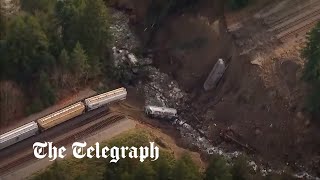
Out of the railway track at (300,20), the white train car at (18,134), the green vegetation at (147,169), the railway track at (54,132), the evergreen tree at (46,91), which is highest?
the railway track at (300,20)

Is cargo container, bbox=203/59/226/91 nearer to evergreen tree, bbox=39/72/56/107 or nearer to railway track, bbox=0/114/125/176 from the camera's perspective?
railway track, bbox=0/114/125/176

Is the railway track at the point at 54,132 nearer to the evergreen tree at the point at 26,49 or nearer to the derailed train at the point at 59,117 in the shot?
the derailed train at the point at 59,117

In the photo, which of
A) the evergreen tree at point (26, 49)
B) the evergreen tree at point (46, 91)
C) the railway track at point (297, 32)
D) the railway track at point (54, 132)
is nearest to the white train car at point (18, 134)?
the railway track at point (54, 132)

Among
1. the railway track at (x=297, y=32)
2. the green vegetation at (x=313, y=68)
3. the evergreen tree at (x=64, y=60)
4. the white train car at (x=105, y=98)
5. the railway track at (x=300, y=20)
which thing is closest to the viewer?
the green vegetation at (x=313, y=68)

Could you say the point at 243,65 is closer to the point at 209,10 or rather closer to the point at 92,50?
the point at 209,10

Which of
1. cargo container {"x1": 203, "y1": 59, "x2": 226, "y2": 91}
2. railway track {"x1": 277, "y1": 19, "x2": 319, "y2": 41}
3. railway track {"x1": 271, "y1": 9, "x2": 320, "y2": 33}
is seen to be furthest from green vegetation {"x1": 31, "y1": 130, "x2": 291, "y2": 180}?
railway track {"x1": 271, "y1": 9, "x2": 320, "y2": 33}

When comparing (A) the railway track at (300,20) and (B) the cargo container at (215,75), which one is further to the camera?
(B) the cargo container at (215,75)
